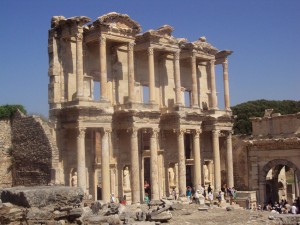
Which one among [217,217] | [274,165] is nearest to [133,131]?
[217,217]

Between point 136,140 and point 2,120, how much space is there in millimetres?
7444

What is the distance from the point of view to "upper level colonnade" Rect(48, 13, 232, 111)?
2647cm

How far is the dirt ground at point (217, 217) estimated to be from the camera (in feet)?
61.1

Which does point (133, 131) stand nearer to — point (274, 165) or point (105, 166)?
point (105, 166)

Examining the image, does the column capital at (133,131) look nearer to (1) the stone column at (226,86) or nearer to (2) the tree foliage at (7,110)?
(2) the tree foliage at (7,110)

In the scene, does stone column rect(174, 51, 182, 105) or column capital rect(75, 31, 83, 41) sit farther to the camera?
stone column rect(174, 51, 182, 105)

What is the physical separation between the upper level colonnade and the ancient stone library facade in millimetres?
58

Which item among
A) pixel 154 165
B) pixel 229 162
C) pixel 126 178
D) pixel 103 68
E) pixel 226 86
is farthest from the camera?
pixel 226 86

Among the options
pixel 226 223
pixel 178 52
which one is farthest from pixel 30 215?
pixel 178 52

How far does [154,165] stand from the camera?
28.3 meters

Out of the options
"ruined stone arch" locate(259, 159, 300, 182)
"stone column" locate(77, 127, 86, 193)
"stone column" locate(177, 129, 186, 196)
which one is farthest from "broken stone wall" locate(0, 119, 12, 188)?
"ruined stone arch" locate(259, 159, 300, 182)

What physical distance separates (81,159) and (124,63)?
754 centimetres

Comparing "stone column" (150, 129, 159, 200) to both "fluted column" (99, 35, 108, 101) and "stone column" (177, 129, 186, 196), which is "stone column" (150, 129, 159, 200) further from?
"fluted column" (99, 35, 108, 101)

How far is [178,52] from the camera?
1212 inches
